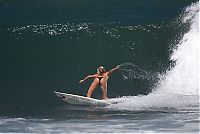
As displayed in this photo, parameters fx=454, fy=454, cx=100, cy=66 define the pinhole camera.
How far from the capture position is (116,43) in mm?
20516

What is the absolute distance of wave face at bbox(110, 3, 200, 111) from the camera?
32.4 feet

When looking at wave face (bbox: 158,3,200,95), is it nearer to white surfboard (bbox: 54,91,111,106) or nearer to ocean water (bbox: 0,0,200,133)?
ocean water (bbox: 0,0,200,133)

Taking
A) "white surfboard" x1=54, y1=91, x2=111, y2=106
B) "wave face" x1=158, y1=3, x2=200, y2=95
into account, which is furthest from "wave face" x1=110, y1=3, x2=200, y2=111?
"white surfboard" x1=54, y1=91, x2=111, y2=106

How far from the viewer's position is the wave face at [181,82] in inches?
389

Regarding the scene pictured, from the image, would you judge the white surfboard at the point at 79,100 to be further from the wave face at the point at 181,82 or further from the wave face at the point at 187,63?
the wave face at the point at 187,63

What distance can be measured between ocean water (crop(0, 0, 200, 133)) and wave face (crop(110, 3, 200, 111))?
24mm

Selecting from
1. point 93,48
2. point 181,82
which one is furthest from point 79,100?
point 93,48

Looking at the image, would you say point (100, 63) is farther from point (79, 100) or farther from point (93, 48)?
point (79, 100)

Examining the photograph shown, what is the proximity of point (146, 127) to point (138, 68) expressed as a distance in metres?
9.58

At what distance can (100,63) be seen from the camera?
17.4 m

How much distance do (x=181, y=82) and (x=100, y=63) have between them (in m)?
4.14

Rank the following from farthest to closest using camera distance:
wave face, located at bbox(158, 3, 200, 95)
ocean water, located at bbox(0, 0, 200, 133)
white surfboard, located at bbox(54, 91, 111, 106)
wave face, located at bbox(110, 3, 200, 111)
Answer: wave face, located at bbox(158, 3, 200, 95) < white surfboard, located at bbox(54, 91, 111, 106) < wave face, located at bbox(110, 3, 200, 111) < ocean water, located at bbox(0, 0, 200, 133)

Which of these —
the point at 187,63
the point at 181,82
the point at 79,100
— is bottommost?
the point at 79,100

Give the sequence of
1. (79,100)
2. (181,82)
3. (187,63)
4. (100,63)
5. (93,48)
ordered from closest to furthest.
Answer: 1. (79,100)
2. (181,82)
3. (187,63)
4. (100,63)
5. (93,48)
